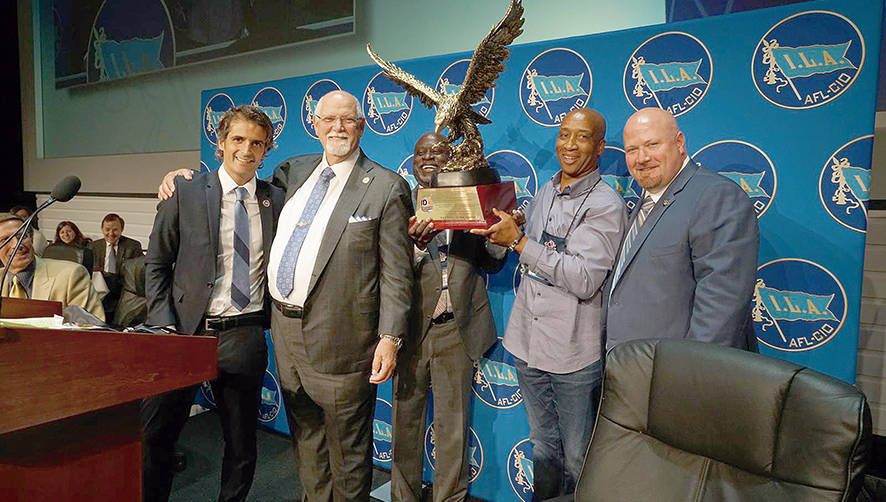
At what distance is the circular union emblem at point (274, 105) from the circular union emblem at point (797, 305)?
2868mm

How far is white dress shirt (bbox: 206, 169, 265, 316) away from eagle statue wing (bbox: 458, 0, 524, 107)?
98cm

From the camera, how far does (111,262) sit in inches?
182

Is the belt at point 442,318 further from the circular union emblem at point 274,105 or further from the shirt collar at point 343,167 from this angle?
the circular union emblem at point 274,105

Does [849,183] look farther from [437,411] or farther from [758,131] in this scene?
[437,411]

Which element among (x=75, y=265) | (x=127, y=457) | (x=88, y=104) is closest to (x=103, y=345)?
(x=127, y=457)

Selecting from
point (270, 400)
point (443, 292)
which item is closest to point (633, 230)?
point (443, 292)

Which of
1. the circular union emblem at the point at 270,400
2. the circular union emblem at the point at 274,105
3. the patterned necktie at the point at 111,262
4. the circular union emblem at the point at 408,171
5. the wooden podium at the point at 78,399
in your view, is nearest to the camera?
the wooden podium at the point at 78,399

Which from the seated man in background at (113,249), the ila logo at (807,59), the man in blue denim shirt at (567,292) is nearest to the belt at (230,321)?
the man in blue denim shirt at (567,292)

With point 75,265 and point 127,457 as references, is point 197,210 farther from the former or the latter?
point 75,265

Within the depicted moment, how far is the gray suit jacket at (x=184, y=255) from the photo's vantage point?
1950mm

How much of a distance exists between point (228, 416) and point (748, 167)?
2.34 metres

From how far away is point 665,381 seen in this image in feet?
4.15

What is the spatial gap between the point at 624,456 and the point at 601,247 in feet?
2.90

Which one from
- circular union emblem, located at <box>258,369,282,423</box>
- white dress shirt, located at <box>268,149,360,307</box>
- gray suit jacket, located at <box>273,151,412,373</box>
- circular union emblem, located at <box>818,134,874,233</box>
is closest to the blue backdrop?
circular union emblem, located at <box>818,134,874,233</box>
